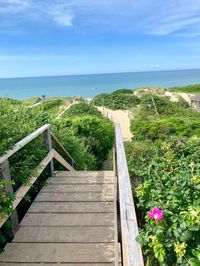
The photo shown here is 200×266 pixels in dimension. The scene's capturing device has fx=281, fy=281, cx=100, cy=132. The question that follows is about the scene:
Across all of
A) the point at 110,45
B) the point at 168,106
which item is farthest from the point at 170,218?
the point at 110,45

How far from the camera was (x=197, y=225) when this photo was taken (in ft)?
4.85

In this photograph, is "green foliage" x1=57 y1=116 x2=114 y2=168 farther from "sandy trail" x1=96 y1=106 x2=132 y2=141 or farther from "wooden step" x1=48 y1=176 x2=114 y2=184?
"sandy trail" x1=96 y1=106 x2=132 y2=141

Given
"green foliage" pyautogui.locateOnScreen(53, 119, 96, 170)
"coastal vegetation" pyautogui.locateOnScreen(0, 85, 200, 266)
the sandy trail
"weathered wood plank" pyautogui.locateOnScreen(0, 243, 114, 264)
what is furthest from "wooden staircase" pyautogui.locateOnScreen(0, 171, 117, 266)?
the sandy trail

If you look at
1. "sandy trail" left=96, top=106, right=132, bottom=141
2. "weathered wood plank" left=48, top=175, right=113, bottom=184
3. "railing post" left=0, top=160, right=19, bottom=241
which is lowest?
"sandy trail" left=96, top=106, right=132, bottom=141

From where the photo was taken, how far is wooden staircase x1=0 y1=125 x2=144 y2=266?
233cm

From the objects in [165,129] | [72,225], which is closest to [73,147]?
[72,225]

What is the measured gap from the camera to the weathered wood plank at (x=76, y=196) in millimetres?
3652

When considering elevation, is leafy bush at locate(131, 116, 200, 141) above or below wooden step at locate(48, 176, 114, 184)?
below

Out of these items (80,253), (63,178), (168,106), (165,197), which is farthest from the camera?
(168,106)

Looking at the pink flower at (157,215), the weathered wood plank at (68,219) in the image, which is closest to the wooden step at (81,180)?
the weathered wood plank at (68,219)

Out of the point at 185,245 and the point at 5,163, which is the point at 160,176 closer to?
the point at 185,245

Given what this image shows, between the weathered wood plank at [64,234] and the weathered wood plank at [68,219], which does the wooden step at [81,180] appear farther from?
the weathered wood plank at [64,234]

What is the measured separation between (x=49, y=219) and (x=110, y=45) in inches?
3846

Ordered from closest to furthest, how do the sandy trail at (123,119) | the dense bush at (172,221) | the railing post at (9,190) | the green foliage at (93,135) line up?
the dense bush at (172,221)
the railing post at (9,190)
the green foliage at (93,135)
the sandy trail at (123,119)
